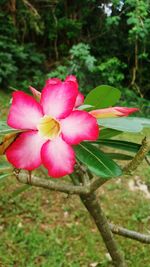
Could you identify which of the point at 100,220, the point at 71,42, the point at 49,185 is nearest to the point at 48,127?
the point at 49,185

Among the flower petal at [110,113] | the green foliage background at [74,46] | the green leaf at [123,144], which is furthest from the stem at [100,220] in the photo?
the green foliage background at [74,46]

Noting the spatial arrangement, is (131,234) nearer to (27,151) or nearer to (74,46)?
(27,151)

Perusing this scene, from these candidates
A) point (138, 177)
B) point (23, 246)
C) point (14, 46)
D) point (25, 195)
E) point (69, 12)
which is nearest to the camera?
point (23, 246)

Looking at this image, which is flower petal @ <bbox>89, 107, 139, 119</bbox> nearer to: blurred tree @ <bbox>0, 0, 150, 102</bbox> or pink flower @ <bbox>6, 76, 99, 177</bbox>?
pink flower @ <bbox>6, 76, 99, 177</bbox>

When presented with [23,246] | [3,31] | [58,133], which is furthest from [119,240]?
[3,31]

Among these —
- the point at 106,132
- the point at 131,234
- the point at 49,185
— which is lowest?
the point at 131,234

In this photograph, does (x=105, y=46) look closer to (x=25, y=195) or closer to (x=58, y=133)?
(x=25, y=195)
